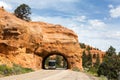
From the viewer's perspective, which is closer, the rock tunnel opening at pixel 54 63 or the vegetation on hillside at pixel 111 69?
the vegetation on hillside at pixel 111 69

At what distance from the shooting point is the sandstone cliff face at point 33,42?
54.1m

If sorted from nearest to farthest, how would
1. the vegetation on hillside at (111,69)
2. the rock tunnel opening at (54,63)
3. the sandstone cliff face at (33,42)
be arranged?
the vegetation on hillside at (111,69)
the sandstone cliff face at (33,42)
the rock tunnel opening at (54,63)

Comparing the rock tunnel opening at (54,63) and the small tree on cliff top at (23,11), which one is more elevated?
the small tree on cliff top at (23,11)

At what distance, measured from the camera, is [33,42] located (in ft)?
204

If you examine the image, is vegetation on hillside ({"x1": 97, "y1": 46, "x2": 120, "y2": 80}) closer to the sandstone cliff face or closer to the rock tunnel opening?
the sandstone cliff face

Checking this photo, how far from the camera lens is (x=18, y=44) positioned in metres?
55.3

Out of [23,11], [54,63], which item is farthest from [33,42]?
[54,63]

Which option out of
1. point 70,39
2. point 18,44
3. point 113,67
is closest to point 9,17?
point 18,44

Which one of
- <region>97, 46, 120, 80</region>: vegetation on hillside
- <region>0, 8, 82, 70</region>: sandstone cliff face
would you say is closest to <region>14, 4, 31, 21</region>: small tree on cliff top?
<region>0, 8, 82, 70</region>: sandstone cliff face

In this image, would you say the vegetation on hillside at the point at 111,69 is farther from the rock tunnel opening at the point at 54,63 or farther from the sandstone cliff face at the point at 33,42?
the rock tunnel opening at the point at 54,63

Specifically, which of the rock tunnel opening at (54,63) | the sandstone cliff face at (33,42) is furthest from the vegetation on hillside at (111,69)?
the rock tunnel opening at (54,63)

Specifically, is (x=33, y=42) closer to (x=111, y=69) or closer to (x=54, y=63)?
(x=111, y=69)

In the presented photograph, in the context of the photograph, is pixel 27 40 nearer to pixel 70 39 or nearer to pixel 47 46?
pixel 47 46

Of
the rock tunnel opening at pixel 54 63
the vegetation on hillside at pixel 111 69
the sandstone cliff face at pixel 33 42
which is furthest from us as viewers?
the rock tunnel opening at pixel 54 63
